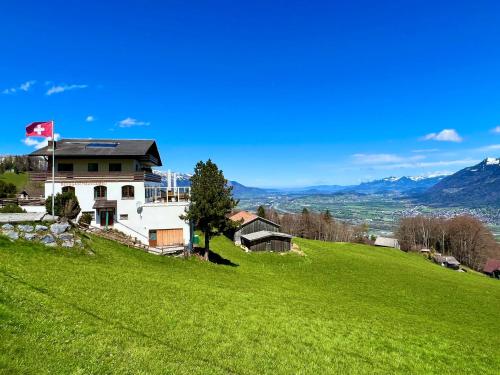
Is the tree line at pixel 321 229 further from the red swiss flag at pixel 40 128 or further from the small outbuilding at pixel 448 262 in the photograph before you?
the red swiss flag at pixel 40 128

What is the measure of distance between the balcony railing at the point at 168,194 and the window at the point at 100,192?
5.29 m

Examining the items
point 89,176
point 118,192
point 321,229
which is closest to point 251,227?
Result: point 118,192

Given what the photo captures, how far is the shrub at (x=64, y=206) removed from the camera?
116ft

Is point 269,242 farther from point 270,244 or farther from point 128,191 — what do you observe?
point 128,191

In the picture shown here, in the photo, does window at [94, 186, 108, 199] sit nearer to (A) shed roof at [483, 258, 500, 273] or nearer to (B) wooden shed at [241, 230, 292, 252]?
(B) wooden shed at [241, 230, 292, 252]

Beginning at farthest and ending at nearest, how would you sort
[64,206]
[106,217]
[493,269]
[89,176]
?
[493,269]
[89,176]
[106,217]
[64,206]

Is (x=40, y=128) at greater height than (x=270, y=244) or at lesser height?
greater

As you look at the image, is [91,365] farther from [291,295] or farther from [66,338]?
[291,295]

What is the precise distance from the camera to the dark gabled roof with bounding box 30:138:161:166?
133 ft

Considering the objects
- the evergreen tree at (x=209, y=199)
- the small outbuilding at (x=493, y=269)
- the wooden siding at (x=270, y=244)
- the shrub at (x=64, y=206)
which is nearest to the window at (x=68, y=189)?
the shrub at (x=64, y=206)

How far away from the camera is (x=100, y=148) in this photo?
4309 cm

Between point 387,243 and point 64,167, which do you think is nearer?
point 64,167

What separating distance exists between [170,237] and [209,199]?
7.44 meters

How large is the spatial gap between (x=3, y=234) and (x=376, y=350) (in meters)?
27.5
